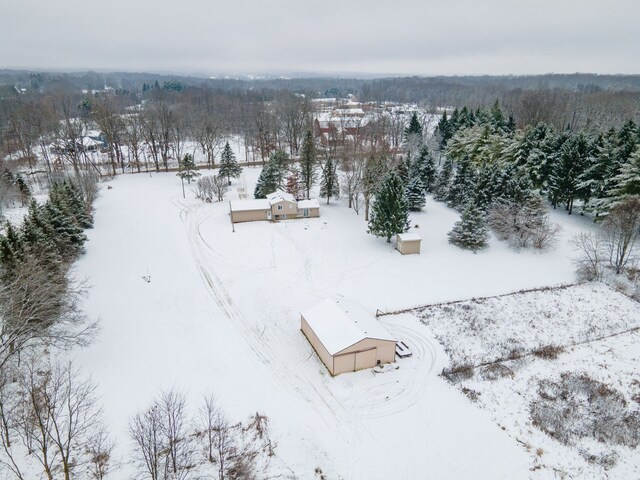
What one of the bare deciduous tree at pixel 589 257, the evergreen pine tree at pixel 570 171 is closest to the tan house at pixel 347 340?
the bare deciduous tree at pixel 589 257

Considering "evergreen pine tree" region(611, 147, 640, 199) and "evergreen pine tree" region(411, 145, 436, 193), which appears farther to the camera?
"evergreen pine tree" region(411, 145, 436, 193)

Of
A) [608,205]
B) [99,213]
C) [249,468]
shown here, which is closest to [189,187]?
[99,213]

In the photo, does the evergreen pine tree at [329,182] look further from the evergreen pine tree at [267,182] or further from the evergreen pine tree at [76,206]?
the evergreen pine tree at [76,206]

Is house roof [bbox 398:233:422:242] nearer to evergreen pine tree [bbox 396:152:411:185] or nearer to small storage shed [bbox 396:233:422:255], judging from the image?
small storage shed [bbox 396:233:422:255]

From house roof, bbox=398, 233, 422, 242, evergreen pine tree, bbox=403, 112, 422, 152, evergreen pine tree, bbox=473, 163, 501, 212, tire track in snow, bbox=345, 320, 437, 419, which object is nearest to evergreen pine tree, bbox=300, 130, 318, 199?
house roof, bbox=398, 233, 422, 242

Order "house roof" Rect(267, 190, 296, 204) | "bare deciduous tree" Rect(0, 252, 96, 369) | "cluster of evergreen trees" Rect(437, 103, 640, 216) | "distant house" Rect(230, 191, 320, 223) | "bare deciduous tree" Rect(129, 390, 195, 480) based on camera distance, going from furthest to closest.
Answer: "house roof" Rect(267, 190, 296, 204)
"distant house" Rect(230, 191, 320, 223)
"cluster of evergreen trees" Rect(437, 103, 640, 216)
"bare deciduous tree" Rect(0, 252, 96, 369)
"bare deciduous tree" Rect(129, 390, 195, 480)

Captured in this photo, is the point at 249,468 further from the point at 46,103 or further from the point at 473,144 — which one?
the point at 46,103

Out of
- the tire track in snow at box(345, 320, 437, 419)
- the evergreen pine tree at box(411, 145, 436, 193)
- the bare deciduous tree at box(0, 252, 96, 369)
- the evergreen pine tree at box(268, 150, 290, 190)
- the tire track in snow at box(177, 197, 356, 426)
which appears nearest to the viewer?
the bare deciduous tree at box(0, 252, 96, 369)
